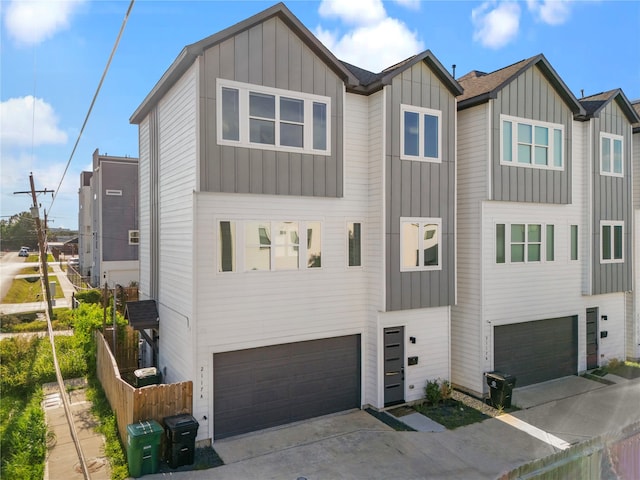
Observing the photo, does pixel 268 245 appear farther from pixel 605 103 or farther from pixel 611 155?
pixel 611 155

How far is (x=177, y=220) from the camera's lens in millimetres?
9656

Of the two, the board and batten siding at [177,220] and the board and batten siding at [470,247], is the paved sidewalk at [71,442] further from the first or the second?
the board and batten siding at [470,247]

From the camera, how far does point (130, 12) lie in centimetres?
550

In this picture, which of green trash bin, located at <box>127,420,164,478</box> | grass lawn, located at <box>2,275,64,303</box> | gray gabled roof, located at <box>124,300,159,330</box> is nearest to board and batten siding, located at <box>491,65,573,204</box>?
gray gabled roof, located at <box>124,300,159,330</box>

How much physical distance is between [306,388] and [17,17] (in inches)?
326


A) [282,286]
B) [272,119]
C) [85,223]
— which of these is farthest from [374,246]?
[85,223]

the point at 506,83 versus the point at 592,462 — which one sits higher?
the point at 506,83

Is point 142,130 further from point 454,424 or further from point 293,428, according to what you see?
point 454,424

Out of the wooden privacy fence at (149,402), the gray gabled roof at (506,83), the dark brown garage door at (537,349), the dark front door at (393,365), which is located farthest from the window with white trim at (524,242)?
the wooden privacy fence at (149,402)

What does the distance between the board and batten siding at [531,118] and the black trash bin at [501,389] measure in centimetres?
456

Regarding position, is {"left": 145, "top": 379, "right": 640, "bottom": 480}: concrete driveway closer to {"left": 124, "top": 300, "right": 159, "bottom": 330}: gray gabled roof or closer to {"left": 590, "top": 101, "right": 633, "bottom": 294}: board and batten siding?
{"left": 124, "top": 300, "right": 159, "bottom": 330}: gray gabled roof

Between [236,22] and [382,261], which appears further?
[382,261]

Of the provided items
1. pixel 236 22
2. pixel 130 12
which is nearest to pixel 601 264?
A: pixel 236 22

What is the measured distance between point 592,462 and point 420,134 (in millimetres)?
7561
